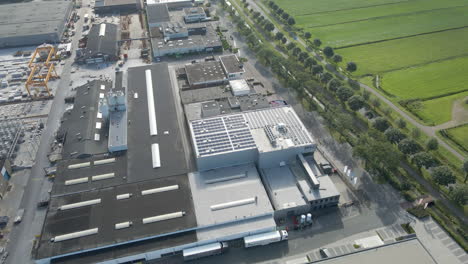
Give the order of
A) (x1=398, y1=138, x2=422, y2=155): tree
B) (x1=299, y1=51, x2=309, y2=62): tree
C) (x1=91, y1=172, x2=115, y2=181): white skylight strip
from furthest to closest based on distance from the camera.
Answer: (x1=299, y1=51, x2=309, y2=62): tree → (x1=398, y1=138, x2=422, y2=155): tree → (x1=91, y1=172, x2=115, y2=181): white skylight strip

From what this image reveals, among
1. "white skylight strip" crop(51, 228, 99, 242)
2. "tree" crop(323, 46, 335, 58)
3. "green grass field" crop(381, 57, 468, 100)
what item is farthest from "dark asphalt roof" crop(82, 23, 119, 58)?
"green grass field" crop(381, 57, 468, 100)

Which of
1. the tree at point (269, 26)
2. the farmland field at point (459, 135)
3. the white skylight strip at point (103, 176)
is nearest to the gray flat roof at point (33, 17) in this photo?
the tree at point (269, 26)

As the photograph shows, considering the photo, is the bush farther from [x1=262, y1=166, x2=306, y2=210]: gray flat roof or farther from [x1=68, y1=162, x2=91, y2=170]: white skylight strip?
[x1=68, y1=162, x2=91, y2=170]: white skylight strip

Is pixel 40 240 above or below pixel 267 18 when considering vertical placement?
below

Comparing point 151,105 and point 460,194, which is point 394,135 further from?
point 151,105

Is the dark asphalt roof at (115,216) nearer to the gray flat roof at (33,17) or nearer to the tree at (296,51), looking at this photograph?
the tree at (296,51)

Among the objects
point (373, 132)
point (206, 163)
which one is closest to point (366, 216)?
point (373, 132)

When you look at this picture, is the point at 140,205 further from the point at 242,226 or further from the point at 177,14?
the point at 177,14
